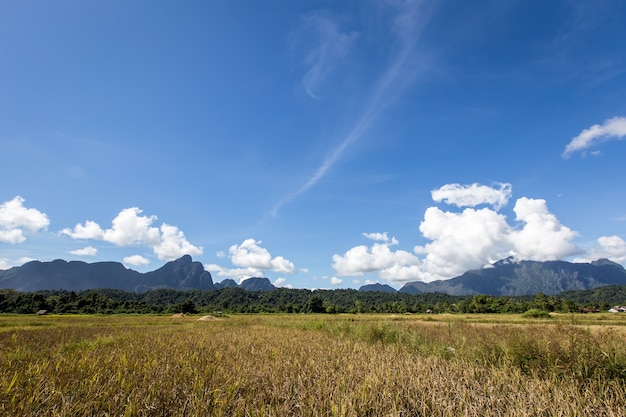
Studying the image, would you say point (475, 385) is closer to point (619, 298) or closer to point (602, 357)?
point (602, 357)

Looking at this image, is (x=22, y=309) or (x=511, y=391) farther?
(x=22, y=309)

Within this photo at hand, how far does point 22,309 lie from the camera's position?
67625mm

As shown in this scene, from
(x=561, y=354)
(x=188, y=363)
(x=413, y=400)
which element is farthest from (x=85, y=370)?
(x=561, y=354)

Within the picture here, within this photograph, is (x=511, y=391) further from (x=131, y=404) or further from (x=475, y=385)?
(x=131, y=404)

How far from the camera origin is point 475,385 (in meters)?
5.94

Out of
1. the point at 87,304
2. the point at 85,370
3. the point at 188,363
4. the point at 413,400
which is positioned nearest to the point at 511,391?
the point at 413,400

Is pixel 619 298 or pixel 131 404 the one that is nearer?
pixel 131 404

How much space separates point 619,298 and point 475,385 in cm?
23396

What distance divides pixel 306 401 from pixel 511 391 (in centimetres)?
391

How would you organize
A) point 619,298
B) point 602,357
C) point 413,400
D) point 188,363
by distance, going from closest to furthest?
point 413,400 < point 602,357 < point 188,363 < point 619,298

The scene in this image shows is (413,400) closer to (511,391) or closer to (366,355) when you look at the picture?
(511,391)

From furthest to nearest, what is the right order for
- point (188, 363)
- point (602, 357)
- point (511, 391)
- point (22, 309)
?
point (22, 309), point (188, 363), point (602, 357), point (511, 391)

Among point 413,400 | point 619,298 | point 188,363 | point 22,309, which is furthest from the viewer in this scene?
point 619,298

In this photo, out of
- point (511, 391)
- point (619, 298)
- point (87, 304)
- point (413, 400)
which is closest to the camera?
point (413, 400)
